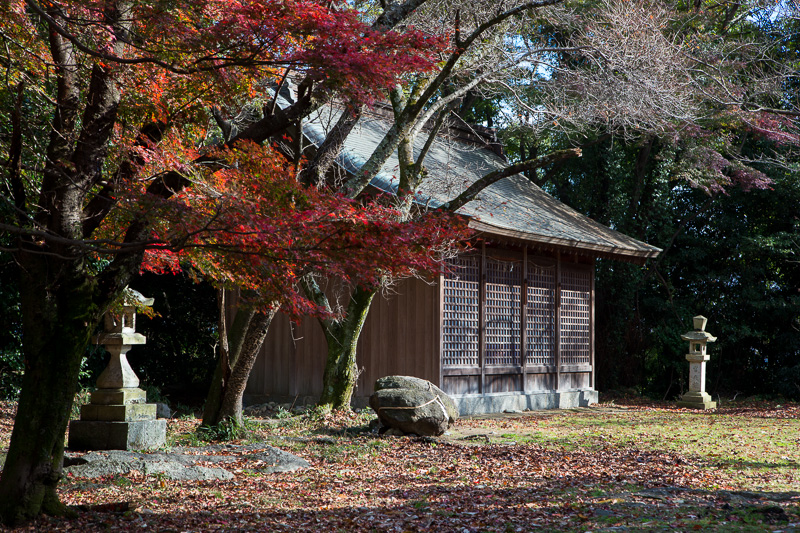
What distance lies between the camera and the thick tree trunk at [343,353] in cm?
1170

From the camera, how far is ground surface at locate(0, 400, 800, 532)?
17.7ft

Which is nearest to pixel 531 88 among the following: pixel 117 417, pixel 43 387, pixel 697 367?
pixel 697 367

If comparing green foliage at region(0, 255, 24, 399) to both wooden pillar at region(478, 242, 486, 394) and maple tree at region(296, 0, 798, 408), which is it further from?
wooden pillar at region(478, 242, 486, 394)

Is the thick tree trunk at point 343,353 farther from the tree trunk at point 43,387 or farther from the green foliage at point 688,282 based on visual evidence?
the green foliage at point 688,282

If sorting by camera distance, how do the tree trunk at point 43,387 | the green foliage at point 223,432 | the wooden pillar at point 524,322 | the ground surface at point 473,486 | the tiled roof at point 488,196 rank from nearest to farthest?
the tree trunk at point 43,387 → the ground surface at point 473,486 → the green foliage at point 223,432 → the tiled roof at point 488,196 → the wooden pillar at point 524,322

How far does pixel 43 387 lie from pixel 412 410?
17.6 feet

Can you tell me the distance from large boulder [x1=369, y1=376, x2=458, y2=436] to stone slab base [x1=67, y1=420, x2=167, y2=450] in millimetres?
2931

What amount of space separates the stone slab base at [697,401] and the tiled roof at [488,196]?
126 inches

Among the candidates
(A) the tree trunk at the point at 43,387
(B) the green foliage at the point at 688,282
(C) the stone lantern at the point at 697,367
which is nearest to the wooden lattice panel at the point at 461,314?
(C) the stone lantern at the point at 697,367

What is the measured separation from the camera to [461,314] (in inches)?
514

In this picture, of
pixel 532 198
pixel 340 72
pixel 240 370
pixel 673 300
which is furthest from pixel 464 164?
pixel 340 72

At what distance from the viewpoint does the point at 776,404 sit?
57.4ft

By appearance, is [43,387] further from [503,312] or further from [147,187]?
[503,312]

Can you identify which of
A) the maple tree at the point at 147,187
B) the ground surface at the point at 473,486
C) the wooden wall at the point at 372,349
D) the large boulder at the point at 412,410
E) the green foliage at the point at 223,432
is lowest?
the ground surface at the point at 473,486
